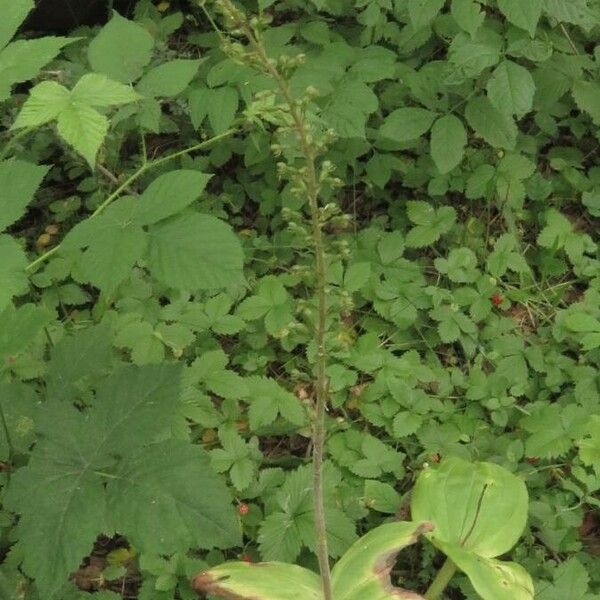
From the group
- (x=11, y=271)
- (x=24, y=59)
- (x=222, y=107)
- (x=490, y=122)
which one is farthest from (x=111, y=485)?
(x=490, y=122)

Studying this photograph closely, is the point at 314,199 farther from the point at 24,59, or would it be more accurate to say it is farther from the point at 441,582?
the point at 441,582

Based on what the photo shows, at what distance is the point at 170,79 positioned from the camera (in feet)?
7.54

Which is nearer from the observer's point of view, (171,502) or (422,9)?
(171,502)

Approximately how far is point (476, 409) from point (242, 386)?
0.89 meters

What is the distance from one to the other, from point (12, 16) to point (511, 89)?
68.2 inches

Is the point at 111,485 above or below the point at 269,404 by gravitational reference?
above

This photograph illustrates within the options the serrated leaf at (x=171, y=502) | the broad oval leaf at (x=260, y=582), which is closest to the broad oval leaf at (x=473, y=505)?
the broad oval leaf at (x=260, y=582)

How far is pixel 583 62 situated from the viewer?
3.25m

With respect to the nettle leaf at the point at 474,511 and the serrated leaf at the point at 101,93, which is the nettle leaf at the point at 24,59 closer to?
the serrated leaf at the point at 101,93

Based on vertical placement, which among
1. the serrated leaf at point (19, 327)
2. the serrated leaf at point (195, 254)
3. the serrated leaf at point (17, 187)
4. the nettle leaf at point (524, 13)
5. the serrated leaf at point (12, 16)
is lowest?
the serrated leaf at point (19, 327)

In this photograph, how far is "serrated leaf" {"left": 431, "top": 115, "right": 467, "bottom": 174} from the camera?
3.04m

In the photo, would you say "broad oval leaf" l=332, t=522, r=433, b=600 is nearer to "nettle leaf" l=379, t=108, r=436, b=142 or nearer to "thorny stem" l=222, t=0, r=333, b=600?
"thorny stem" l=222, t=0, r=333, b=600

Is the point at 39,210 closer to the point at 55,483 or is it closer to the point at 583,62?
the point at 55,483

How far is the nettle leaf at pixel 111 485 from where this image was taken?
5.57 ft
